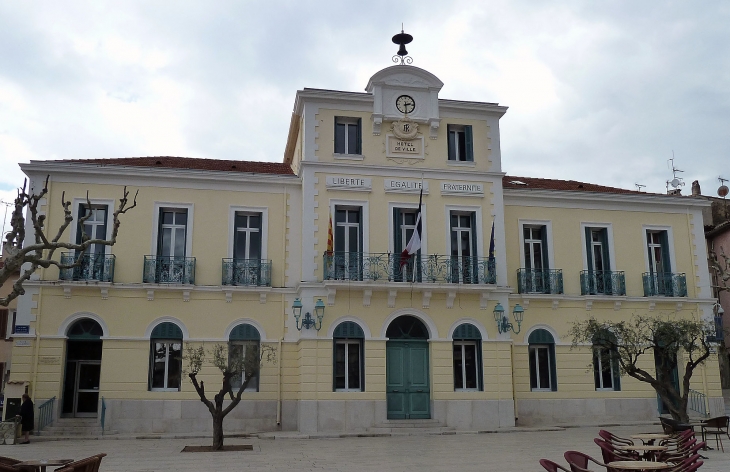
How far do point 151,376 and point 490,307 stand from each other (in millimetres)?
10077

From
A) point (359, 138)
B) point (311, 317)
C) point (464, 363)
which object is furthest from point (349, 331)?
point (359, 138)

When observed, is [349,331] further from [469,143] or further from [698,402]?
[698,402]

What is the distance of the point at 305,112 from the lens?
21125 mm

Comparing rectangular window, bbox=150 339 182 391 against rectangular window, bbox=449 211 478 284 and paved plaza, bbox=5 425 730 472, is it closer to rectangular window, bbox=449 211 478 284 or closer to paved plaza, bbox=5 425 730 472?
paved plaza, bbox=5 425 730 472

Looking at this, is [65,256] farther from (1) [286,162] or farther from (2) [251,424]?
(1) [286,162]

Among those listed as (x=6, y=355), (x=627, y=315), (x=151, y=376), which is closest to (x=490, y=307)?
(x=627, y=315)

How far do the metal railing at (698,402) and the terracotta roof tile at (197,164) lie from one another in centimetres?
1510

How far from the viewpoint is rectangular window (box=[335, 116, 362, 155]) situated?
21391 millimetres

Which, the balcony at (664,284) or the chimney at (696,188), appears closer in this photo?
the balcony at (664,284)

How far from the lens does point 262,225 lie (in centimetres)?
2125

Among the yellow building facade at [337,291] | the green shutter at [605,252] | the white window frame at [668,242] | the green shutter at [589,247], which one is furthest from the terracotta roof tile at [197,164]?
the white window frame at [668,242]

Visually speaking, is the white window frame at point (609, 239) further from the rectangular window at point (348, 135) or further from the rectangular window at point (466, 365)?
the rectangular window at point (348, 135)

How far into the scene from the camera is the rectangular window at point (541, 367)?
72.3 feet

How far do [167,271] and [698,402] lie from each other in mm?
17364
